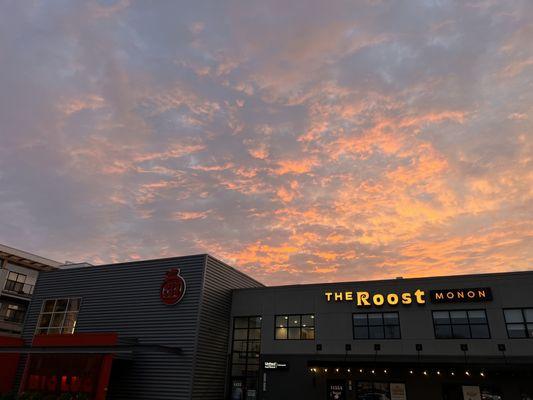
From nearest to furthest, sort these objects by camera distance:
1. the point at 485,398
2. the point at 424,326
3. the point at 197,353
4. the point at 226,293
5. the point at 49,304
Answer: the point at 485,398 < the point at 424,326 < the point at 197,353 < the point at 226,293 < the point at 49,304

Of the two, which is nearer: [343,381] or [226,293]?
[343,381]

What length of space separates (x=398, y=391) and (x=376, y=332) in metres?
4.27

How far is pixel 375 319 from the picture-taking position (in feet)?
101

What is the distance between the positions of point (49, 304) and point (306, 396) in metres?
26.5

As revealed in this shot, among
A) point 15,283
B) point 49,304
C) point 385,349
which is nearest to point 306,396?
point 385,349

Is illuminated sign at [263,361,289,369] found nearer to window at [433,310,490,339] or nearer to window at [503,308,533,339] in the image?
window at [433,310,490,339]

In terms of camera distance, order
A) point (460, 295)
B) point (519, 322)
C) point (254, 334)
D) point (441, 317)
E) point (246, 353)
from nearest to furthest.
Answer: point (519, 322), point (460, 295), point (441, 317), point (246, 353), point (254, 334)

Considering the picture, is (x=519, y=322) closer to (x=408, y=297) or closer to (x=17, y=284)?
(x=408, y=297)

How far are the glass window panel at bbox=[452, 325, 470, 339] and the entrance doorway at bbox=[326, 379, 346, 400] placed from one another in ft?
29.4

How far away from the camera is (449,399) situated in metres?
27.9

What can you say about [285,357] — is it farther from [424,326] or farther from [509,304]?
[509,304]

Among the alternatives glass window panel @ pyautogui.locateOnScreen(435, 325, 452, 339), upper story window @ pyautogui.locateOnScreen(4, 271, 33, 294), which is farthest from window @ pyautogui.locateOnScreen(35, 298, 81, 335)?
glass window panel @ pyautogui.locateOnScreen(435, 325, 452, 339)

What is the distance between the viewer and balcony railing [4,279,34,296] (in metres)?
56.2

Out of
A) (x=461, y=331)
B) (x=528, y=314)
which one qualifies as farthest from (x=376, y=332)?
(x=528, y=314)
